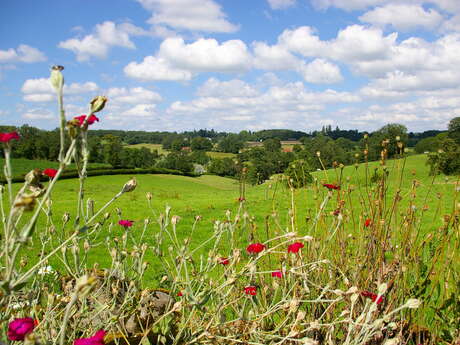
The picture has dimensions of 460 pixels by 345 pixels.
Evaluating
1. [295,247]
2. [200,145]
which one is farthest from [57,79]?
[200,145]

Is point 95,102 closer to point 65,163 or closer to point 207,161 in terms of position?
point 65,163

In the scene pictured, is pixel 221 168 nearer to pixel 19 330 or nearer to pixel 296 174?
pixel 296 174

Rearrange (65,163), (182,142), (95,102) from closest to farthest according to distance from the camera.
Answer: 1. (65,163)
2. (95,102)
3. (182,142)

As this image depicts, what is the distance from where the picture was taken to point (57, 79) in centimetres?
107

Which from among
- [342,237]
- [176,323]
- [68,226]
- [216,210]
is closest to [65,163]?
[176,323]

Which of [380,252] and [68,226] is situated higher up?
[380,252]

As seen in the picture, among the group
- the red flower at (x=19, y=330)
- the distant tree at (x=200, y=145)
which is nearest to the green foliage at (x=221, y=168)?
the distant tree at (x=200, y=145)

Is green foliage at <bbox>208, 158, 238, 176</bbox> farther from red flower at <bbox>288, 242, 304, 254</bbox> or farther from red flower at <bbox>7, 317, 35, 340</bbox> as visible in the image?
red flower at <bbox>7, 317, 35, 340</bbox>

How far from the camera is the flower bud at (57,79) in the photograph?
106 centimetres

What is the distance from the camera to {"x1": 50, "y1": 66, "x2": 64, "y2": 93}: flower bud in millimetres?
1056

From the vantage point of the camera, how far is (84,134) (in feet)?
3.72

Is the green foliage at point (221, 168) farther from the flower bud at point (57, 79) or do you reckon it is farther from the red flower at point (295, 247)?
the flower bud at point (57, 79)

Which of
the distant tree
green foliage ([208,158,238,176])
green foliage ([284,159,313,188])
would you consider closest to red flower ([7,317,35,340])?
green foliage ([284,159,313,188])

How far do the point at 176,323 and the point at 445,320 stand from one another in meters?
1.76
